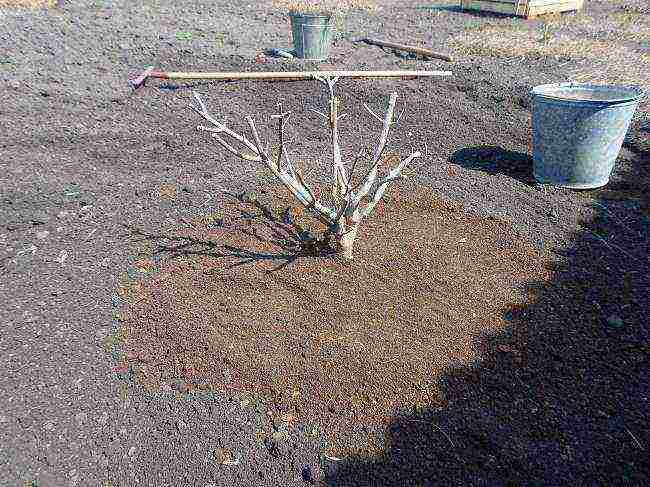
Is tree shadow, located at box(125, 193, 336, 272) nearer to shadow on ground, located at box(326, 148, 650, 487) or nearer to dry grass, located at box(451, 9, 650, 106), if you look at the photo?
shadow on ground, located at box(326, 148, 650, 487)

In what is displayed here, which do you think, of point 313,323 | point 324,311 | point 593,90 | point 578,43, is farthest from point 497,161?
point 578,43

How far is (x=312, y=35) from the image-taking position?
6.77 metres

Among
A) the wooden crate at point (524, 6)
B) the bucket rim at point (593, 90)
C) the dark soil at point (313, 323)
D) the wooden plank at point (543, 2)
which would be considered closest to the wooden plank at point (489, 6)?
the wooden crate at point (524, 6)

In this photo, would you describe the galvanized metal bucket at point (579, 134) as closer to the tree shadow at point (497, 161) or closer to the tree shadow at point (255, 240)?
the tree shadow at point (497, 161)

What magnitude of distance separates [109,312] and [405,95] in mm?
4405

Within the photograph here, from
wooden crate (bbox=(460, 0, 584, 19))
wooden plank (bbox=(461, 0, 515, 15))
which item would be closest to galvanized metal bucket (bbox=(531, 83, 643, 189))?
wooden crate (bbox=(460, 0, 584, 19))

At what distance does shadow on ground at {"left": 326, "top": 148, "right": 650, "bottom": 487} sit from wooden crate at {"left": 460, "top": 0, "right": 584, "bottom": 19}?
363 inches

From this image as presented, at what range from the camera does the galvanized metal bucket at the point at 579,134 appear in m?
3.67

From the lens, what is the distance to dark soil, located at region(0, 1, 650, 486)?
202 centimetres

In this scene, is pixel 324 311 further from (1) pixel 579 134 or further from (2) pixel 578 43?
(2) pixel 578 43

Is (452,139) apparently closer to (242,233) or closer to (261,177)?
(261,177)

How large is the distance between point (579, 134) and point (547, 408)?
2496 millimetres

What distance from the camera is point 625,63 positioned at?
721cm

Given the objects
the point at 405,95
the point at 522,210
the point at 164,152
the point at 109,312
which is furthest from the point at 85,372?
the point at 405,95
